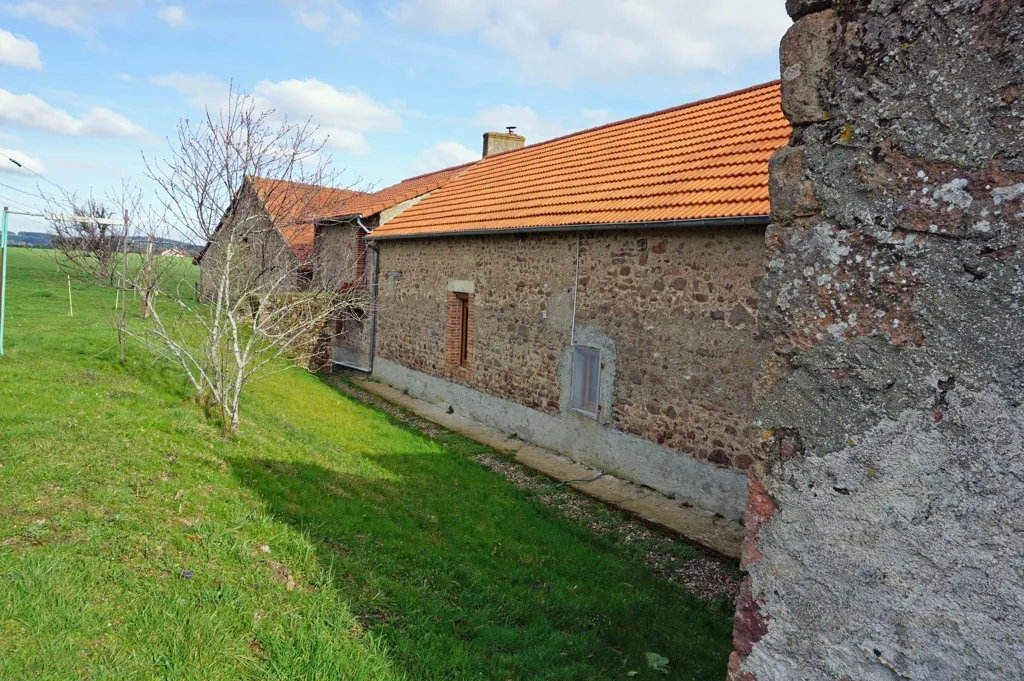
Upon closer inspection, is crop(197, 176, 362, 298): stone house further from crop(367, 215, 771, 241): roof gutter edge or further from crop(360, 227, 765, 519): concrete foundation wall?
crop(360, 227, 765, 519): concrete foundation wall

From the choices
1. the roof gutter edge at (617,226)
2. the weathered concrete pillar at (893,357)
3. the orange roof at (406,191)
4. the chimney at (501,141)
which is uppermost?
the chimney at (501,141)

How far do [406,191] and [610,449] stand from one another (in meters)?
11.7

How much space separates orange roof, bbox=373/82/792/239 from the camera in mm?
8211

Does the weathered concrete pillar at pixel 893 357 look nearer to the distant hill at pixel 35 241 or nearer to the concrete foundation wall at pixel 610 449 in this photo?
the concrete foundation wall at pixel 610 449

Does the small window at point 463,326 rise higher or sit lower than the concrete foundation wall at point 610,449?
higher

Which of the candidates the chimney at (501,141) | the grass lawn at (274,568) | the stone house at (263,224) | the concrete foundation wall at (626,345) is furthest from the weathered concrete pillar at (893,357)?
the chimney at (501,141)

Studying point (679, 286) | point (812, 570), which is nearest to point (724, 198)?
point (679, 286)

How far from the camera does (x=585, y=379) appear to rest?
9.69 meters

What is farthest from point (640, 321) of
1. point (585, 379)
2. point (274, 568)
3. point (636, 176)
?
point (274, 568)

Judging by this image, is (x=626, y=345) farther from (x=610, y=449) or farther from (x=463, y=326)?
(x=463, y=326)

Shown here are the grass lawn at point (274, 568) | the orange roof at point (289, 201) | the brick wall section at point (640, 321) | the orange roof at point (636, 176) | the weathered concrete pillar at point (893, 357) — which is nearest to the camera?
the weathered concrete pillar at point (893, 357)

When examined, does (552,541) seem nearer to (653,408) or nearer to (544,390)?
(653,408)

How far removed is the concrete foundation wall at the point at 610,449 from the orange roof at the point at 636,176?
116 inches

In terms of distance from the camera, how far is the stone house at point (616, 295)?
24.8 feet
